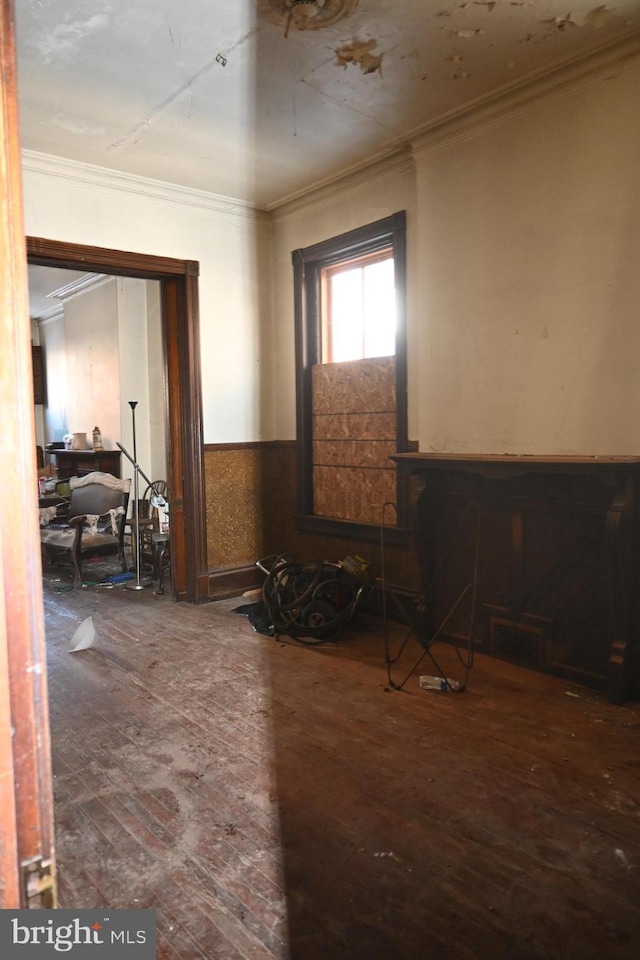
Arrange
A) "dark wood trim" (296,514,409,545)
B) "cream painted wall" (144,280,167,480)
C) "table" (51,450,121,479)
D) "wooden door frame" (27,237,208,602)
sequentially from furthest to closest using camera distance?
"table" (51,450,121,479), "cream painted wall" (144,280,167,480), "wooden door frame" (27,237,208,602), "dark wood trim" (296,514,409,545)

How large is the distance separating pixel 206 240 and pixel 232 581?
270 cm

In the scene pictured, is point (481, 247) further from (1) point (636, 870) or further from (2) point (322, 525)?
(1) point (636, 870)

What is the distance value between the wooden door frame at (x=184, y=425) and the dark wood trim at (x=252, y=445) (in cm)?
12

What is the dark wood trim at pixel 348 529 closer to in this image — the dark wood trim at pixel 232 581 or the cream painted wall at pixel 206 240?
the dark wood trim at pixel 232 581

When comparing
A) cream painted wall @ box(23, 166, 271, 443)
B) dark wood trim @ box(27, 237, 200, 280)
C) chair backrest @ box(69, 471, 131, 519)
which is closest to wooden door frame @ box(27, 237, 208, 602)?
dark wood trim @ box(27, 237, 200, 280)

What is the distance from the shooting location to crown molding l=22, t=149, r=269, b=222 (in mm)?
4164

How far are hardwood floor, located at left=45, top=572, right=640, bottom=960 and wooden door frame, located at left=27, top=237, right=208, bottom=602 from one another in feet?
4.61

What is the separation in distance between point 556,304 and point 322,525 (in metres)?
2.37

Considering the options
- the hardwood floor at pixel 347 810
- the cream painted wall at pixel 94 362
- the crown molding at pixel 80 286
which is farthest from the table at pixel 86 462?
the hardwood floor at pixel 347 810

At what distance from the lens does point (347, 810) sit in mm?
2238

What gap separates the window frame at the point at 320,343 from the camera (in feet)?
13.9

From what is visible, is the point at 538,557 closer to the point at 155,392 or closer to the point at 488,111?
the point at 488,111

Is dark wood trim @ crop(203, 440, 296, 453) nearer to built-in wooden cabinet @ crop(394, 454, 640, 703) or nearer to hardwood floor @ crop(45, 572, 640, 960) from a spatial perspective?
built-in wooden cabinet @ crop(394, 454, 640, 703)

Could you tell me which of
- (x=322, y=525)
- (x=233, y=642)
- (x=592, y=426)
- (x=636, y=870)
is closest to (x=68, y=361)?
(x=322, y=525)
